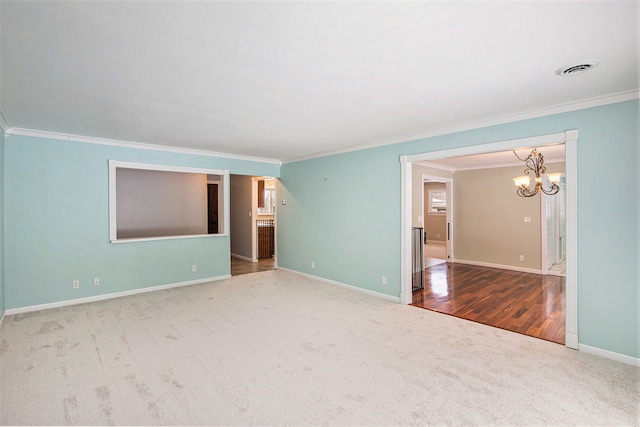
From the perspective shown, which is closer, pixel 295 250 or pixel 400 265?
pixel 400 265

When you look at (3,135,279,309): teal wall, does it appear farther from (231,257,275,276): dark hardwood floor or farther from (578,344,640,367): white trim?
(578,344,640,367): white trim

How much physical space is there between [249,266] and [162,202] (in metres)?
2.34

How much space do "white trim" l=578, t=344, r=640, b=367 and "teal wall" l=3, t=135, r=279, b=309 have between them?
5.61m

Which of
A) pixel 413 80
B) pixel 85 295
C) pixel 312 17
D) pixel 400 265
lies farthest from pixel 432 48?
pixel 85 295

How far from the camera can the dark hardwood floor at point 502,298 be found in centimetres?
371

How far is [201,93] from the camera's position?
274cm

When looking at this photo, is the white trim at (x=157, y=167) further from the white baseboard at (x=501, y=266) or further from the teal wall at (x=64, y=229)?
the white baseboard at (x=501, y=266)

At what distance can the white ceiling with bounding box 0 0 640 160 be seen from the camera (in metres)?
1.63

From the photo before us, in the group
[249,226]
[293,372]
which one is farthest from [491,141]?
[249,226]

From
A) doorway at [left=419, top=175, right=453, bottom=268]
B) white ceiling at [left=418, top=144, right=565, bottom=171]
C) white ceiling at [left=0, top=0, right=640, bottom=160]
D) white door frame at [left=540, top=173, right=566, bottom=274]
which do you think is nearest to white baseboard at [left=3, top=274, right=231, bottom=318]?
white ceiling at [left=0, top=0, right=640, bottom=160]

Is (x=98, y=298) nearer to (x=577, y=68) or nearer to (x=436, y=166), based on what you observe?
(x=577, y=68)

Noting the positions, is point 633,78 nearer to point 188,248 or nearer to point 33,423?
A: point 33,423

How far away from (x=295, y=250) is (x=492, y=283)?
3.72 metres

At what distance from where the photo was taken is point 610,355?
2.86m
